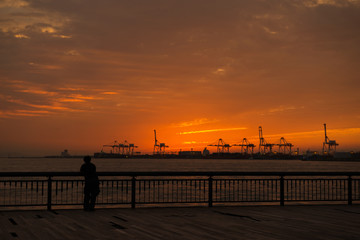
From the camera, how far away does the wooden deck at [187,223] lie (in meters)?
10.3

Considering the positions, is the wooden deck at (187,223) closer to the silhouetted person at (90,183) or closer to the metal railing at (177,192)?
the silhouetted person at (90,183)

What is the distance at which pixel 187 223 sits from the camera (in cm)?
1223

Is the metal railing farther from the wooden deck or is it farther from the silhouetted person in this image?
the wooden deck

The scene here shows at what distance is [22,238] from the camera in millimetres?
9742

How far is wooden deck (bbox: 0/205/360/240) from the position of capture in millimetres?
10273

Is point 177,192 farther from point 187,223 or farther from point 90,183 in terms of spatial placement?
point 90,183

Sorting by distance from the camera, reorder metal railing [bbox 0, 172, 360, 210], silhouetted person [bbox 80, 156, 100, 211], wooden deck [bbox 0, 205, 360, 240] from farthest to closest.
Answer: metal railing [bbox 0, 172, 360, 210], silhouetted person [bbox 80, 156, 100, 211], wooden deck [bbox 0, 205, 360, 240]

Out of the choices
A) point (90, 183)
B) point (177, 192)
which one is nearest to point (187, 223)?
point (177, 192)

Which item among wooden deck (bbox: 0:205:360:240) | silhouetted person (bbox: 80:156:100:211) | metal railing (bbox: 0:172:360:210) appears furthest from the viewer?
metal railing (bbox: 0:172:360:210)

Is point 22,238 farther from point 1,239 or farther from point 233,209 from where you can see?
point 233,209

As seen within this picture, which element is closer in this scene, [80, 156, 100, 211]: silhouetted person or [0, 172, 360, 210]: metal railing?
[80, 156, 100, 211]: silhouetted person

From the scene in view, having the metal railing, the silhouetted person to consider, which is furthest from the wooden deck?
the metal railing

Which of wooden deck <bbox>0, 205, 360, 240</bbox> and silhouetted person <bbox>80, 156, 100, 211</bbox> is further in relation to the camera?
silhouetted person <bbox>80, 156, 100, 211</bbox>

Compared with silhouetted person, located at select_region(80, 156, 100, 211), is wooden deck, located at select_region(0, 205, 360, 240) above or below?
below
